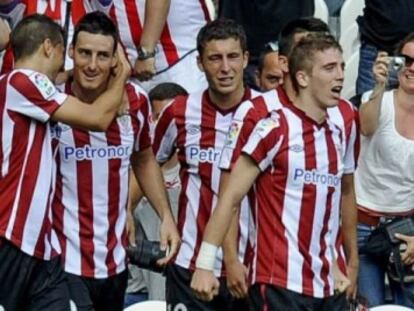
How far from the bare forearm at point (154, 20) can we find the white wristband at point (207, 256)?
1960 millimetres

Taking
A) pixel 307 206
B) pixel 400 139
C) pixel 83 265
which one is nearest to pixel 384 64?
pixel 400 139

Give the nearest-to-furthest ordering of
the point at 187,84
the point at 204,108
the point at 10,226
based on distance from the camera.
→ 1. the point at 10,226
2. the point at 204,108
3. the point at 187,84

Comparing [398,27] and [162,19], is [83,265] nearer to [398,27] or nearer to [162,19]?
[162,19]

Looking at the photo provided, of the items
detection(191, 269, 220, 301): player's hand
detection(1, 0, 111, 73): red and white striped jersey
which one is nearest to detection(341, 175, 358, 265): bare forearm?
detection(191, 269, 220, 301): player's hand

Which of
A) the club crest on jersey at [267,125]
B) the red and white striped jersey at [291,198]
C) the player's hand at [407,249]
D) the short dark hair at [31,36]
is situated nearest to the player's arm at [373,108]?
the player's hand at [407,249]

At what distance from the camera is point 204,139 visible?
25.2ft

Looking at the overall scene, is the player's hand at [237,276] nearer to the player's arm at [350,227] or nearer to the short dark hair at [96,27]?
the player's arm at [350,227]

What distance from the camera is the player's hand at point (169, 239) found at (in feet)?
24.3

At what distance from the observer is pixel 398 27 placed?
958 cm

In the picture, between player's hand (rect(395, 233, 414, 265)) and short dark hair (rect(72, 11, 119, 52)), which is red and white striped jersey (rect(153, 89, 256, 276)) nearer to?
short dark hair (rect(72, 11, 119, 52))

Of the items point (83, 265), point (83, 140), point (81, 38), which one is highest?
point (81, 38)

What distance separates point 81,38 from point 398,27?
2812 millimetres

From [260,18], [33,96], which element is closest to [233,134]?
[33,96]

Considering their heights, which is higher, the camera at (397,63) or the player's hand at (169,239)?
the camera at (397,63)
